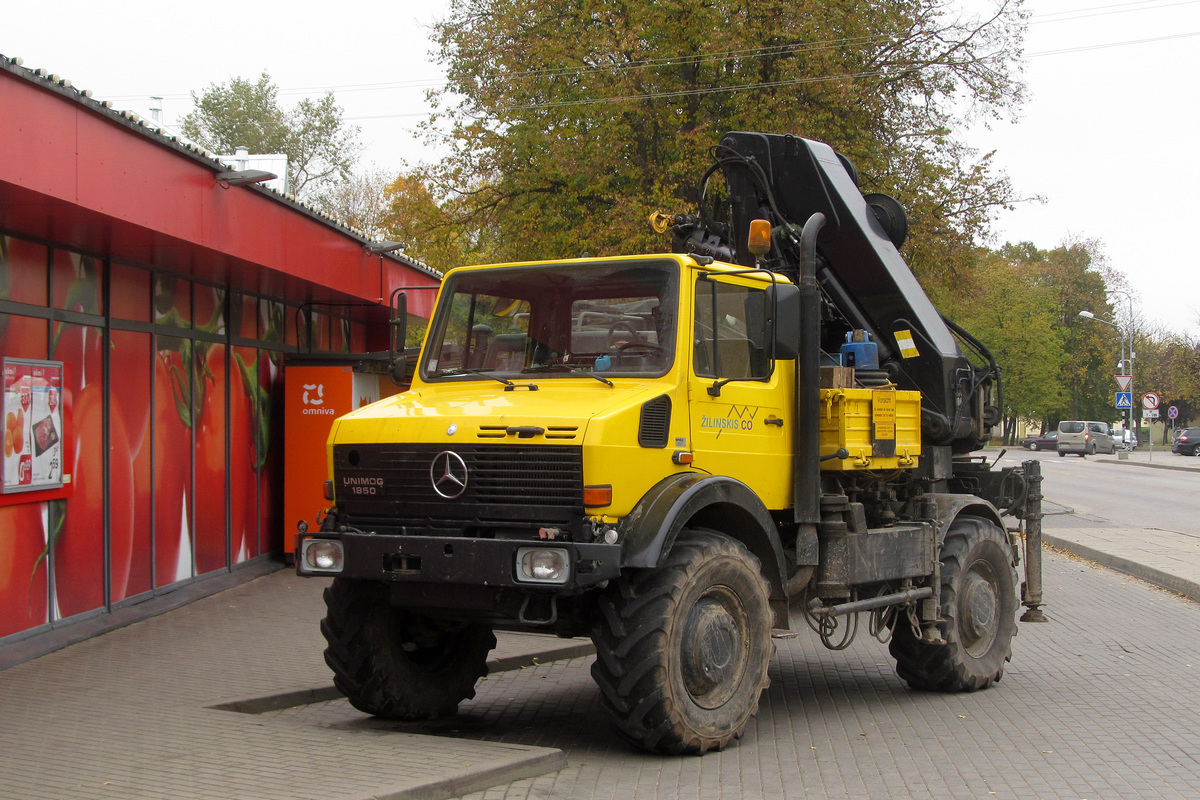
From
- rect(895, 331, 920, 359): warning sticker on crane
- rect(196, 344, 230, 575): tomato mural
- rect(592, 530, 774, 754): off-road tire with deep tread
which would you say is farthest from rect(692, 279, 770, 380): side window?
rect(196, 344, 230, 575): tomato mural

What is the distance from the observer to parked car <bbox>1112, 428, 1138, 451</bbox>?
5589 centimetres

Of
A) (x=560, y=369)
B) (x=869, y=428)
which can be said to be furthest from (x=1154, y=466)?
(x=560, y=369)

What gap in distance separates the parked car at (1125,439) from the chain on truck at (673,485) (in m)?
50.7

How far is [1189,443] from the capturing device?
2341 inches

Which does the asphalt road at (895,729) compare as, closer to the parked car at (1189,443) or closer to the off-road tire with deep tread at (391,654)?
the off-road tire with deep tread at (391,654)

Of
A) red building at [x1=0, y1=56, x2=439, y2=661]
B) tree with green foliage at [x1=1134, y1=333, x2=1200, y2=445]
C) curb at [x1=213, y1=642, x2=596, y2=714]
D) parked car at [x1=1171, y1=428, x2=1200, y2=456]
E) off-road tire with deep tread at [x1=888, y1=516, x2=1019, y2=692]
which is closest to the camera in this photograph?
curb at [x1=213, y1=642, x2=596, y2=714]

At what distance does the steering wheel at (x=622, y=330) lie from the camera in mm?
6859

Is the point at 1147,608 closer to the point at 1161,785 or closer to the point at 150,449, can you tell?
the point at 1161,785

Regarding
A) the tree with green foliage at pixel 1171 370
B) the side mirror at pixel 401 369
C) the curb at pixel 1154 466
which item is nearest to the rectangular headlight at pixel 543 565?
the side mirror at pixel 401 369

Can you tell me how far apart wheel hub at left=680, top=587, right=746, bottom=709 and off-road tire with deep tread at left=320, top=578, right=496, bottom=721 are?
1573 mm

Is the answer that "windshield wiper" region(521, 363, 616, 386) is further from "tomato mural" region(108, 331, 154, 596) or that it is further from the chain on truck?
"tomato mural" region(108, 331, 154, 596)

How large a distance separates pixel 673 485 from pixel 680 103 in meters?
14.9

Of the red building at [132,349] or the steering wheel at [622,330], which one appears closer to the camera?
the steering wheel at [622,330]

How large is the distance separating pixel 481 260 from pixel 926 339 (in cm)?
2026
